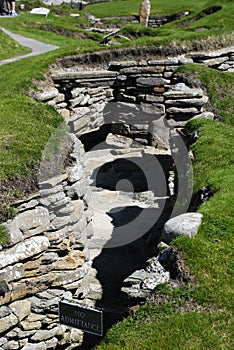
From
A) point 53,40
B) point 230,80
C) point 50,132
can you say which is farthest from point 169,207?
point 53,40

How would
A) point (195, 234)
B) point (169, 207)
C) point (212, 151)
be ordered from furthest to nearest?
point (169, 207) → point (212, 151) → point (195, 234)

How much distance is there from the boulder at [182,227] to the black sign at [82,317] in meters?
1.44

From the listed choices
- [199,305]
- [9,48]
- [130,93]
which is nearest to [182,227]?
[199,305]

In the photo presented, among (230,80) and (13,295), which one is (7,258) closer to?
(13,295)

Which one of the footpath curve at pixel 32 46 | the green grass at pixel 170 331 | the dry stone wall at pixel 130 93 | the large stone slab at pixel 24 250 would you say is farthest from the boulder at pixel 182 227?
the footpath curve at pixel 32 46

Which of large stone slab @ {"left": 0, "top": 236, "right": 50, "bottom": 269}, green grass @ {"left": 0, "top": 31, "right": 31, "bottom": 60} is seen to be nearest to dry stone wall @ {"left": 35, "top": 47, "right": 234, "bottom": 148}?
green grass @ {"left": 0, "top": 31, "right": 31, "bottom": 60}

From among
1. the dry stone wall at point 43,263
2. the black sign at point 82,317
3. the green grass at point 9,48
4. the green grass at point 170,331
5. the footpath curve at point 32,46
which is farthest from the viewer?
the green grass at point 9,48

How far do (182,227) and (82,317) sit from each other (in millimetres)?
1692

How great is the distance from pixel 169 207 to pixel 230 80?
210 inches

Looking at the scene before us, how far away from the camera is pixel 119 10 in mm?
32062

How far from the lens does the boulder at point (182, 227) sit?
6867mm

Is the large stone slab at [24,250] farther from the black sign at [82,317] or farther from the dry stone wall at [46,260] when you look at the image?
the black sign at [82,317]

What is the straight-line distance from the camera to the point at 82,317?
249 inches

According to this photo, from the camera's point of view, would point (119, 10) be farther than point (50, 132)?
Yes
